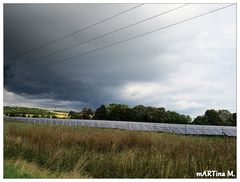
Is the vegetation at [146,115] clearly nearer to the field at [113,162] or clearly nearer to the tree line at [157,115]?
the tree line at [157,115]


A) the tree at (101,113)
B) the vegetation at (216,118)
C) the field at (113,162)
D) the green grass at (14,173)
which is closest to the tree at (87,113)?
the tree at (101,113)

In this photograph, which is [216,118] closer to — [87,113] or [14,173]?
[87,113]

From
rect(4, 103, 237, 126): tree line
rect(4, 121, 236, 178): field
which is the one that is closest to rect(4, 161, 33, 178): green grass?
rect(4, 121, 236, 178): field

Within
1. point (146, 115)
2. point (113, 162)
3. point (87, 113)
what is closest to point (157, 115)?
point (146, 115)

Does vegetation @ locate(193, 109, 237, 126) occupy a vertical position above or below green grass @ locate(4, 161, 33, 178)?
below

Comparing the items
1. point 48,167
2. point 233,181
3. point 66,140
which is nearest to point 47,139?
point 66,140

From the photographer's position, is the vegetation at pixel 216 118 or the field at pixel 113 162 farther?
the vegetation at pixel 216 118

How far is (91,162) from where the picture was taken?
10.9 meters

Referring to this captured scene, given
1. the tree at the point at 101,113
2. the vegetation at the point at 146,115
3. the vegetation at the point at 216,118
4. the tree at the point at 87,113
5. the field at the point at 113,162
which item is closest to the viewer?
the field at the point at 113,162

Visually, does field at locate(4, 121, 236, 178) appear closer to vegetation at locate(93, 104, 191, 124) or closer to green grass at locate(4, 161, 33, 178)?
green grass at locate(4, 161, 33, 178)

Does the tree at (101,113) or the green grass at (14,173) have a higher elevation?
the green grass at (14,173)

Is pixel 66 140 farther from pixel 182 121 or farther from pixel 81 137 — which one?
pixel 182 121

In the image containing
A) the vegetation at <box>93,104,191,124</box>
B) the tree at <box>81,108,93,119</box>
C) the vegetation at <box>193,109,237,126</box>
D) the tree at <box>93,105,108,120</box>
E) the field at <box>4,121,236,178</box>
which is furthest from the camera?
the tree at <box>81,108,93,119</box>

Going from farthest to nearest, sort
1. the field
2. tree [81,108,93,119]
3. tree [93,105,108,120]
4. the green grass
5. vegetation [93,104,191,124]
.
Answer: tree [81,108,93,119], tree [93,105,108,120], vegetation [93,104,191,124], the field, the green grass
